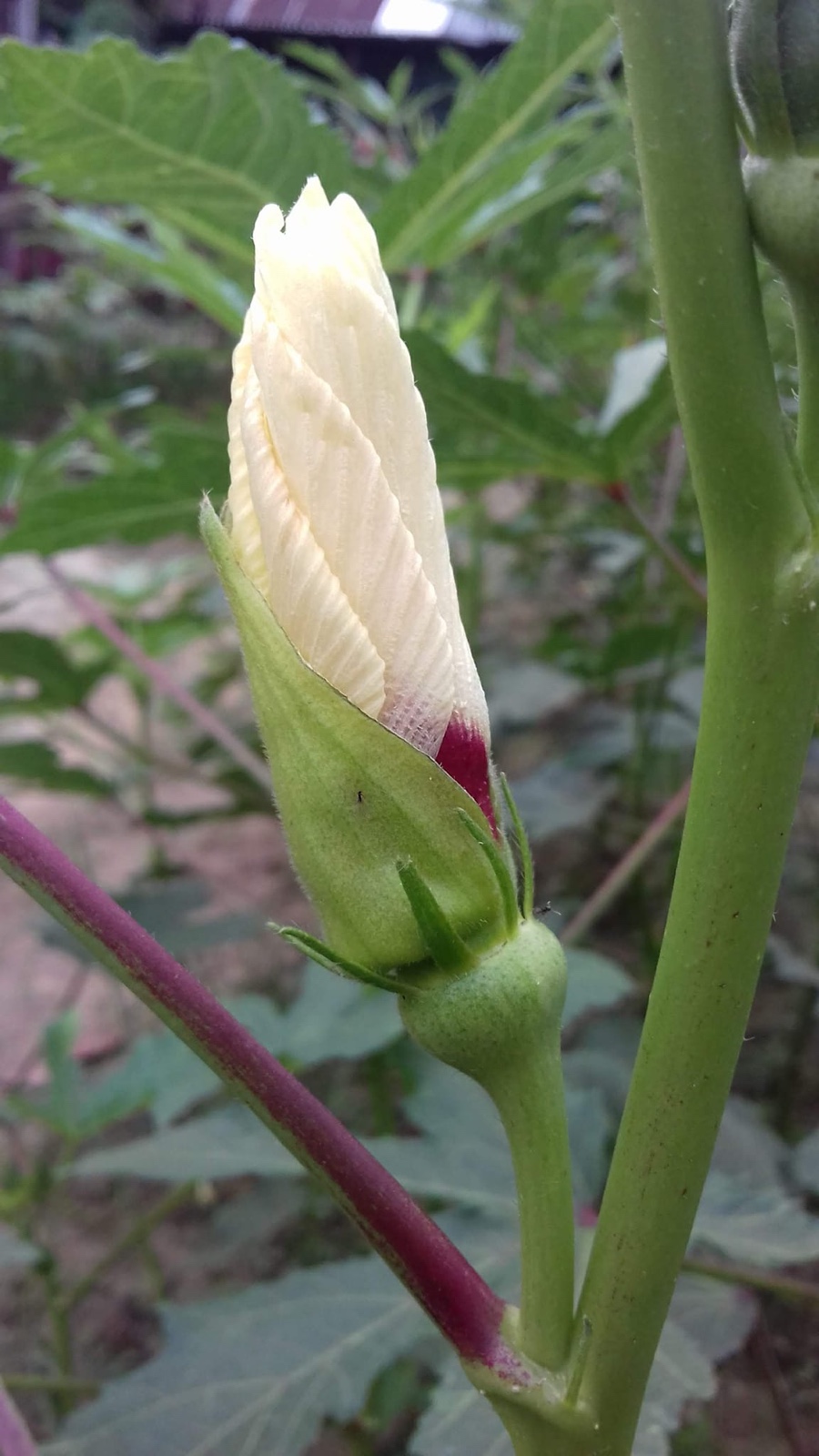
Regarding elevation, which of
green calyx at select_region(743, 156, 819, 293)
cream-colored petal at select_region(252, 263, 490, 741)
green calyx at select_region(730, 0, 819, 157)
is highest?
green calyx at select_region(730, 0, 819, 157)

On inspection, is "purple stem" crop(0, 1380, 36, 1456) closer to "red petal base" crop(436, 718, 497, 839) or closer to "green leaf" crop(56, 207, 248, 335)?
"red petal base" crop(436, 718, 497, 839)

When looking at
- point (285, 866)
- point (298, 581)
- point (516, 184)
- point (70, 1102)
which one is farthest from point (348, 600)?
point (285, 866)

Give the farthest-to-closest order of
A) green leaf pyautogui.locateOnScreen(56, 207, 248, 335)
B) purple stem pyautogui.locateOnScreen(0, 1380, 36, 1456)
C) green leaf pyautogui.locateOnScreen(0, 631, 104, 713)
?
green leaf pyautogui.locateOnScreen(0, 631, 104, 713)
green leaf pyautogui.locateOnScreen(56, 207, 248, 335)
purple stem pyautogui.locateOnScreen(0, 1380, 36, 1456)

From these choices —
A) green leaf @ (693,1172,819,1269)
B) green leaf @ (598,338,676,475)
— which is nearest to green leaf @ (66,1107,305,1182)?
green leaf @ (693,1172,819,1269)

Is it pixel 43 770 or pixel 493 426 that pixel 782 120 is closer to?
pixel 493 426

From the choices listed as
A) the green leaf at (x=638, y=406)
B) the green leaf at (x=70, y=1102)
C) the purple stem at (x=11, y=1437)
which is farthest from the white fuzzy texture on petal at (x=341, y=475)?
the green leaf at (x=70, y=1102)

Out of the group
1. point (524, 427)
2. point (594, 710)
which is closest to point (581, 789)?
point (594, 710)

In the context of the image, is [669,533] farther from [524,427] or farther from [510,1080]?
[510,1080]
